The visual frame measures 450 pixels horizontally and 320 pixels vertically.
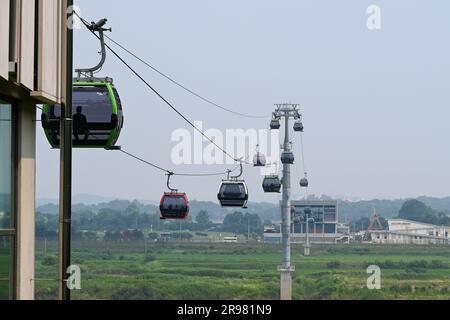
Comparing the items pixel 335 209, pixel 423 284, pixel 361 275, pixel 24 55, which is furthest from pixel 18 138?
pixel 335 209

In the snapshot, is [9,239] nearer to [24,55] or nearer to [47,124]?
[24,55]

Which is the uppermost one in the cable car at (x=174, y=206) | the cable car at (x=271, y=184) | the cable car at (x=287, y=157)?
the cable car at (x=287, y=157)

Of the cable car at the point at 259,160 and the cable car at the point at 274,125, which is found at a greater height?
the cable car at the point at 274,125

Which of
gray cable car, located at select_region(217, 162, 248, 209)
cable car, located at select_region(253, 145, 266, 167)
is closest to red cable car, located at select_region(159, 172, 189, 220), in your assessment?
gray cable car, located at select_region(217, 162, 248, 209)

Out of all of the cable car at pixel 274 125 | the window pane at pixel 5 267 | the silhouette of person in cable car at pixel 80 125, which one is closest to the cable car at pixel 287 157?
the cable car at pixel 274 125

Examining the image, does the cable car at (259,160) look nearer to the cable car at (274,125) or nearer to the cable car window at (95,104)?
the cable car at (274,125)

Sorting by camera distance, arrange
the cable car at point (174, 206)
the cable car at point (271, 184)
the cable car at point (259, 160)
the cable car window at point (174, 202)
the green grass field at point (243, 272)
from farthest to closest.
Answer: the green grass field at point (243, 272)
the cable car at point (271, 184)
the cable car at point (259, 160)
the cable car window at point (174, 202)
the cable car at point (174, 206)
